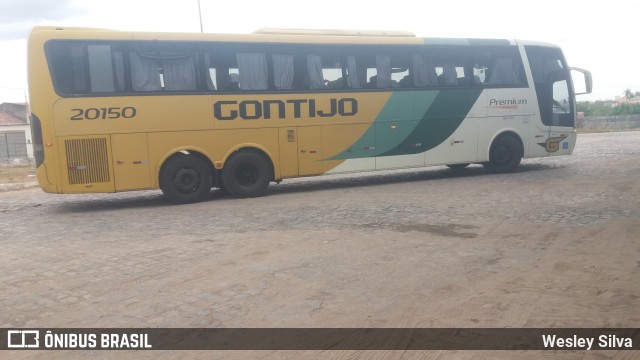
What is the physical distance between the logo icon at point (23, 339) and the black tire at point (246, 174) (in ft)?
23.3

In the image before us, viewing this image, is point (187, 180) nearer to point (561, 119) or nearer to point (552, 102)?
point (552, 102)

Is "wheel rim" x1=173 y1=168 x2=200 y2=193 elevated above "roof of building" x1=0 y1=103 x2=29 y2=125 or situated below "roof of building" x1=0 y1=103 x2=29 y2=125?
below

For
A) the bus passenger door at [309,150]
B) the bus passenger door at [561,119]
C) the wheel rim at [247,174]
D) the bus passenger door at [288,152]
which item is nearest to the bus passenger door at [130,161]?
the wheel rim at [247,174]

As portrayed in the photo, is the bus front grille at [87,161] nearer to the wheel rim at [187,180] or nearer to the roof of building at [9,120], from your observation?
the wheel rim at [187,180]

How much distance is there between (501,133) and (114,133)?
9.65 m

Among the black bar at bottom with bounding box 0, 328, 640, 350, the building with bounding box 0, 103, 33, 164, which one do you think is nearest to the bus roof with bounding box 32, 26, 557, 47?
the black bar at bottom with bounding box 0, 328, 640, 350

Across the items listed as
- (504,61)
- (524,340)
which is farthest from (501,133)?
(524,340)

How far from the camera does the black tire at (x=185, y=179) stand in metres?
10.6

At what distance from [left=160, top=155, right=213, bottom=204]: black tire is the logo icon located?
21.8ft

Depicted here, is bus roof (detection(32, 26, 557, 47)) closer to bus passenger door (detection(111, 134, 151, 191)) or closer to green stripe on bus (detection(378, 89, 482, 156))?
green stripe on bus (detection(378, 89, 482, 156))

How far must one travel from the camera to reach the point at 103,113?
9969 mm

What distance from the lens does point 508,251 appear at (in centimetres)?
600

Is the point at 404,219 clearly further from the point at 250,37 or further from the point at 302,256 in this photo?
the point at 250,37

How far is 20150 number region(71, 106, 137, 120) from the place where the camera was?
9.82 m
